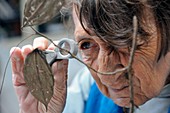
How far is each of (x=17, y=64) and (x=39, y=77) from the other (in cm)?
51

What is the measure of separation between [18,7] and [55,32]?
0.66 metres

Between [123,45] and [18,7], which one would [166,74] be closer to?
[123,45]

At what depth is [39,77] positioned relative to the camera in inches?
29.8

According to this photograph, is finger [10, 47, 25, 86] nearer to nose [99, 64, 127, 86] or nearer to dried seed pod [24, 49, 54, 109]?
nose [99, 64, 127, 86]

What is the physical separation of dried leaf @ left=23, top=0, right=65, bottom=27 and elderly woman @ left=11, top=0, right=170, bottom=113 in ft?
0.47

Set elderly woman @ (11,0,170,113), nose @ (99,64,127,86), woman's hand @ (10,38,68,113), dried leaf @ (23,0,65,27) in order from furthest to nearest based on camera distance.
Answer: woman's hand @ (10,38,68,113)
nose @ (99,64,127,86)
elderly woman @ (11,0,170,113)
dried leaf @ (23,0,65,27)

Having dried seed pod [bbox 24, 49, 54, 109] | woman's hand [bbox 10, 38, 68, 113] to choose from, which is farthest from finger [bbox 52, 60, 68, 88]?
dried seed pod [bbox 24, 49, 54, 109]

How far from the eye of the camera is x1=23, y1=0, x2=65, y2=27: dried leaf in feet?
2.39

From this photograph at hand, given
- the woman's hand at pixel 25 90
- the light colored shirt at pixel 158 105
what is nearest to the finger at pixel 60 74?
the woman's hand at pixel 25 90

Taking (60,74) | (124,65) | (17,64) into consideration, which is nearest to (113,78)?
(124,65)

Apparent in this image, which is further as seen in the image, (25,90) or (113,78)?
(25,90)

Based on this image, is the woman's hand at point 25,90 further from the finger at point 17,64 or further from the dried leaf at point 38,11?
the dried leaf at point 38,11

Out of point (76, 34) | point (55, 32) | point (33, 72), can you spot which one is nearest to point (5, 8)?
point (55, 32)

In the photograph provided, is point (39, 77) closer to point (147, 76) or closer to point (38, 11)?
point (38, 11)
